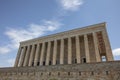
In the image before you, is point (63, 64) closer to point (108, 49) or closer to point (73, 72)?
point (73, 72)

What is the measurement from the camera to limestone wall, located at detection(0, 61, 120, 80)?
9.71 m

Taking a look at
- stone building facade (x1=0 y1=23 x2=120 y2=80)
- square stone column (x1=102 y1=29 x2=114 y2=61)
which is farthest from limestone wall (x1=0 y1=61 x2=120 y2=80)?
square stone column (x1=102 y1=29 x2=114 y2=61)

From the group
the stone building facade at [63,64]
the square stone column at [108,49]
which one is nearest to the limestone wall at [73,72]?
the stone building facade at [63,64]

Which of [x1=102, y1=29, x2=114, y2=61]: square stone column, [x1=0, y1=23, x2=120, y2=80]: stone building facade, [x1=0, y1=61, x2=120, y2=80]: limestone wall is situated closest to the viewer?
[x1=0, y1=61, x2=120, y2=80]: limestone wall

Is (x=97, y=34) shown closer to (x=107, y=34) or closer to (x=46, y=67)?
(x=107, y=34)

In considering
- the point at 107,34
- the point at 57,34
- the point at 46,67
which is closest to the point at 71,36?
the point at 57,34

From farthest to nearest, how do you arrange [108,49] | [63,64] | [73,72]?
[108,49]
[63,64]
[73,72]

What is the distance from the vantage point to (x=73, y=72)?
36.3ft

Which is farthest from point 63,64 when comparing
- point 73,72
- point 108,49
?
point 108,49

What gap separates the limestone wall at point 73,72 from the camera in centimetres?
971

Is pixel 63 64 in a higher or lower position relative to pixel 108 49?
lower

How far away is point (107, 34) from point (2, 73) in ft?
59.4

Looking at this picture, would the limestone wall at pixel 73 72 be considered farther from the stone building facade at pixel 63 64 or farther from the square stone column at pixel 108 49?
the square stone column at pixel 108 49

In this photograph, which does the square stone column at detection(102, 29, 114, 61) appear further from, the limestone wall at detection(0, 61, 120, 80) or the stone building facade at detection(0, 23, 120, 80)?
the limestone wall at detection(0, 61, 120, 80)
